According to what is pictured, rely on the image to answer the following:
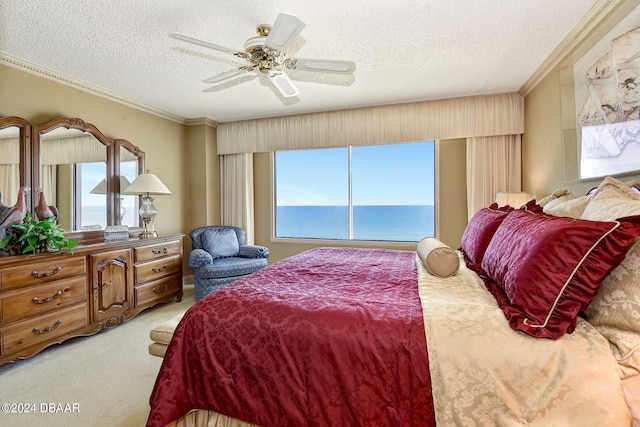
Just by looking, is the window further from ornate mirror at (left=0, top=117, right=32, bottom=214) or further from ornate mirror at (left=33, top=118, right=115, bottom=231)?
ornate mirror at (left=0, top=117, right=32, bottom=214)

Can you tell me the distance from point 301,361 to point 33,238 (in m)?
2.57

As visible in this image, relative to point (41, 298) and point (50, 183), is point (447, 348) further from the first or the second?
point (50, 183)

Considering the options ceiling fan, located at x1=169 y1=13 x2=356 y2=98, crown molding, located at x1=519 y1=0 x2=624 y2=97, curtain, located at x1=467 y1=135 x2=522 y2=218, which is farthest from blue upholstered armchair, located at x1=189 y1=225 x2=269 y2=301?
crown molding, located at x1=519 y1=0 x2=624 y2=97

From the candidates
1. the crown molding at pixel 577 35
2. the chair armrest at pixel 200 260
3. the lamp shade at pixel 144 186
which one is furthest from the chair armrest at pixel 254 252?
the crown molding at pixel 577 35

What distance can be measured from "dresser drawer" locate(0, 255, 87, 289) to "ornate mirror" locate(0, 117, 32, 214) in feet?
2.21

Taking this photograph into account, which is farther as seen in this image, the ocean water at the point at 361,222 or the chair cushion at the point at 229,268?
the ocean water at the point at 361,222

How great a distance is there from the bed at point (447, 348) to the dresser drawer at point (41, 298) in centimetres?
177

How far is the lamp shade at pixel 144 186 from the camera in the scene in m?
3.50

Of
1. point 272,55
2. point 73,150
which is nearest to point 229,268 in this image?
point 73,150

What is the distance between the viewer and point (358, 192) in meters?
4.52

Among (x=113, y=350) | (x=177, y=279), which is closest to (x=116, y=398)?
(x=113, y=350)

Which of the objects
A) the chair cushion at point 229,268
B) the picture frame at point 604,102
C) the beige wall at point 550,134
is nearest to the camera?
the picture frame at point 604,102

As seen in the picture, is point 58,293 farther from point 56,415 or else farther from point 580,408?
point 580,408

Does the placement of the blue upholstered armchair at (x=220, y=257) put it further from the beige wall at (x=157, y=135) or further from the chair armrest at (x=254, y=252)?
the beige wall at (x=157, y=135)
